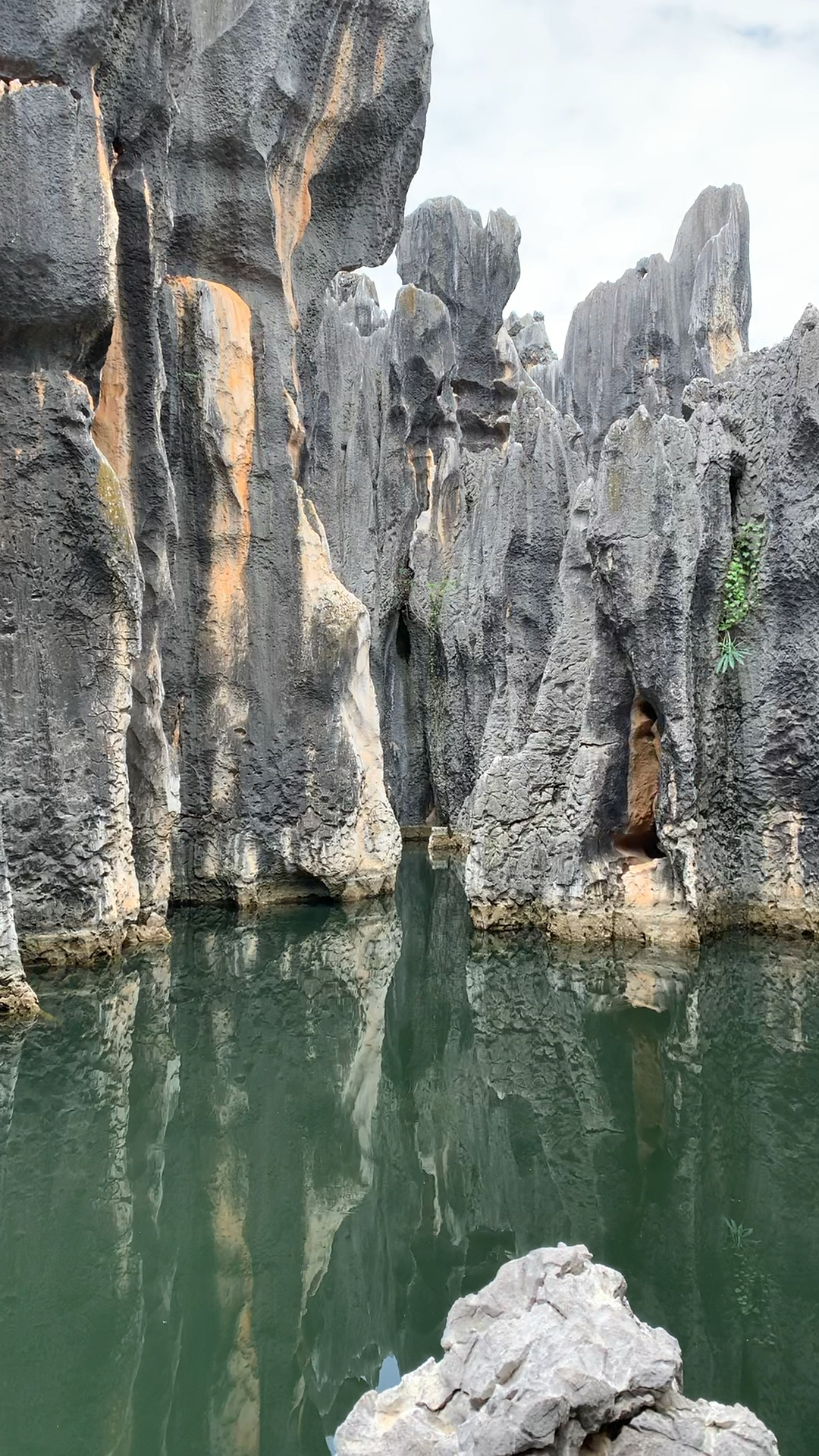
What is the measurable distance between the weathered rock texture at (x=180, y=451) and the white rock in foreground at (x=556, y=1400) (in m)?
5.43

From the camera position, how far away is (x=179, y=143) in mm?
8969

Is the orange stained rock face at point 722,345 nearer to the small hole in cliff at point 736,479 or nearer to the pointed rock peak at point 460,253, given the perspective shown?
the pointed rock peak at point 460,253

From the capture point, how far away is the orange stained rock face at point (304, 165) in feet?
30.8

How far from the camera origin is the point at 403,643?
15.8 meters

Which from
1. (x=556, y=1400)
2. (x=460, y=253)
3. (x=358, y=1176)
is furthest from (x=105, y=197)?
(x=460, y=253)

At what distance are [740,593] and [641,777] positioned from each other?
1.58 m

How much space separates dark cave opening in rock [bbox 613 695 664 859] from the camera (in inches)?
314

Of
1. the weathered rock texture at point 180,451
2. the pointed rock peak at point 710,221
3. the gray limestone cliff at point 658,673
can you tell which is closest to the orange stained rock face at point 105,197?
the weathered rock texture at point 180,451

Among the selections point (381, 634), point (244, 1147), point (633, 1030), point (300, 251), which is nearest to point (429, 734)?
point (381, 634)

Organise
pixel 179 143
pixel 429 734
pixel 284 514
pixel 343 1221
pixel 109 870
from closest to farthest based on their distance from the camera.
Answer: pixel 343 1221, pixel 109 870, pixel 179 143, pixel 284 514, pixel 429 734

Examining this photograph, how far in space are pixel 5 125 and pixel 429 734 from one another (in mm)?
9495

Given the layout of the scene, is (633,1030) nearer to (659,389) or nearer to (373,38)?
(373,38)

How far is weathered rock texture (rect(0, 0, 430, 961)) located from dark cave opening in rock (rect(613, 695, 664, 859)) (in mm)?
2729

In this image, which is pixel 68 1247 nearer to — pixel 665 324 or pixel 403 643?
pixel 403 643
